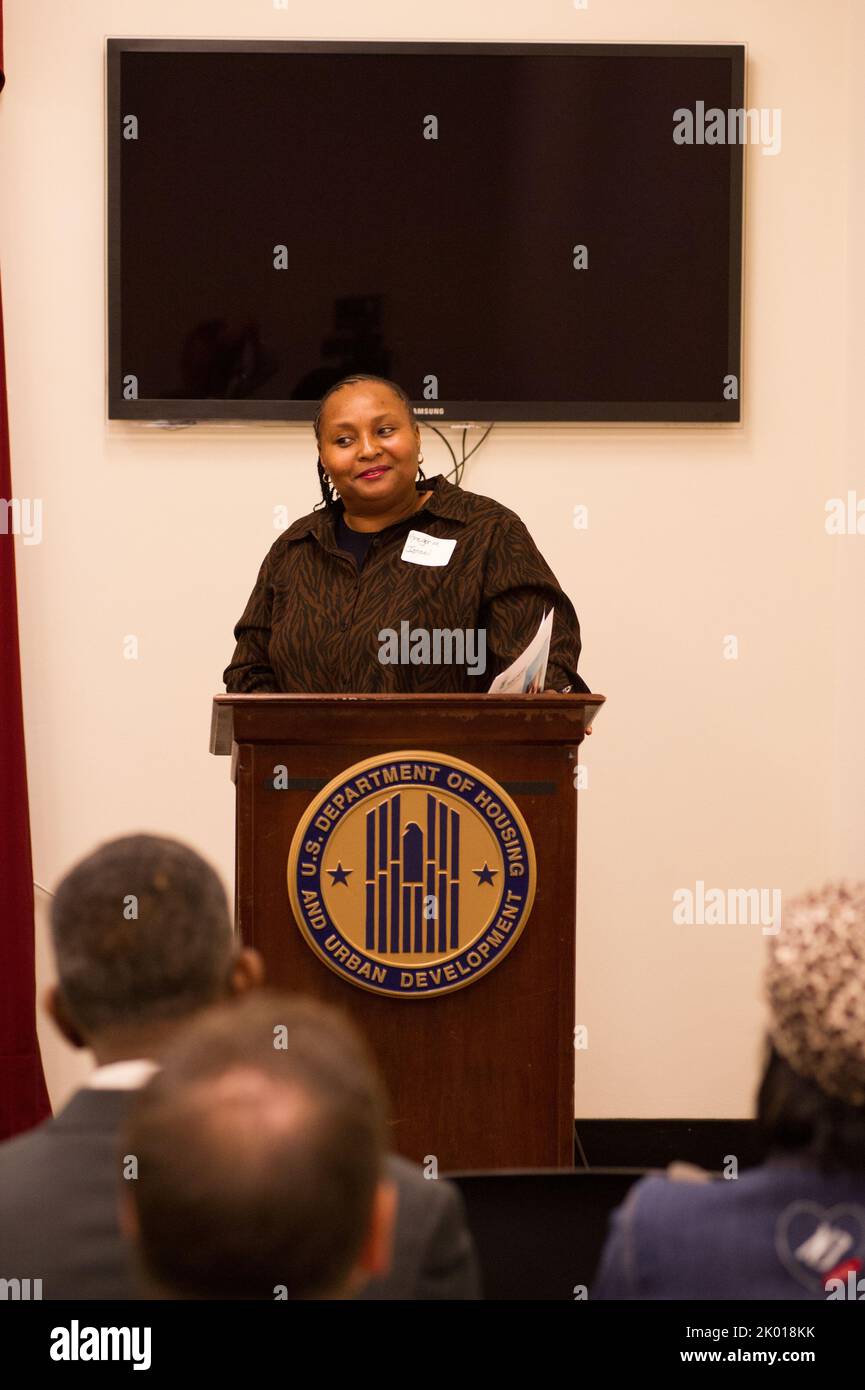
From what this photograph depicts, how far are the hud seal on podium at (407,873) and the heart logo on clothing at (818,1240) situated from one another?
141 centimetres

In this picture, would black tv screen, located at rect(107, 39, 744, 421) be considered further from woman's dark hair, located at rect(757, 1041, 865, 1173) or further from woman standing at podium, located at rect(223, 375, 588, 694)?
woman's dark hair, located at rect(757, 1041, 865, 1173)

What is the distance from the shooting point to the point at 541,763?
108 inches

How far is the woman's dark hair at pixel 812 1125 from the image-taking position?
1301mm

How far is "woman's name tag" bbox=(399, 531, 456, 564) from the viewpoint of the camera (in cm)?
335

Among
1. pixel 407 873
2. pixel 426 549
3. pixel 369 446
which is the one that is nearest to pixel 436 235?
pixel 369 446

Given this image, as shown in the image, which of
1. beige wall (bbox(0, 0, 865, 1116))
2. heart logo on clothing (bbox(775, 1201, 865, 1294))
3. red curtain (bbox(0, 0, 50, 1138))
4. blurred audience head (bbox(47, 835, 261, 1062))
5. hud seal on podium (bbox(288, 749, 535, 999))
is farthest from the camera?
beige wall (bbox(0, 0, 865, 1116))

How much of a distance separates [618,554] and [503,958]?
2.27 m

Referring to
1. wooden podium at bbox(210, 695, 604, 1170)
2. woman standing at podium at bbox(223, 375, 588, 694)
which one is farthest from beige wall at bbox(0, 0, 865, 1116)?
wooden podium at bbox(210, 695, 604, 1170)

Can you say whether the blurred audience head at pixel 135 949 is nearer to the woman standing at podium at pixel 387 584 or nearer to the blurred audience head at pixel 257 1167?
the blurred audience head at pixel 257 1167

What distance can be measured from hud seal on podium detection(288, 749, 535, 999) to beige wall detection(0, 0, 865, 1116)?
83.4 inches

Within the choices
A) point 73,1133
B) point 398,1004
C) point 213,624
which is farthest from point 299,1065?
point 213,624

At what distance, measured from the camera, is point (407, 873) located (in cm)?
267

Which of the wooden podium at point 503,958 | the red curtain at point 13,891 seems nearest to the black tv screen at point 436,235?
the red curtain at point 13,891

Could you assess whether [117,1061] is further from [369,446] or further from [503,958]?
[369,446]
